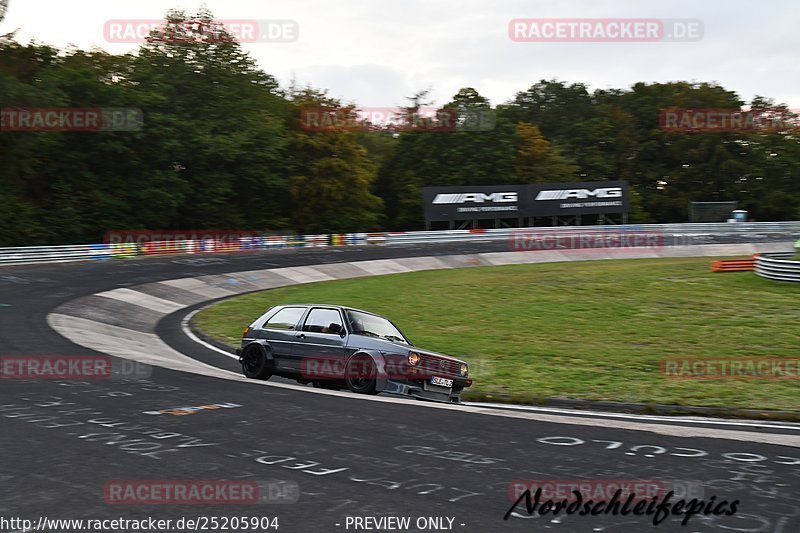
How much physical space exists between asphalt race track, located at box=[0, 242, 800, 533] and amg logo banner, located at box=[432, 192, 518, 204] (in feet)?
148

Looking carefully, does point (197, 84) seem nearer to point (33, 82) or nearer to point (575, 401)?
point (33, 82)

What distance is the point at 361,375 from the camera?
11.8 metres

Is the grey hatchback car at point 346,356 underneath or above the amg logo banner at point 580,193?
underneath

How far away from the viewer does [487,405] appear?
12.3 metres

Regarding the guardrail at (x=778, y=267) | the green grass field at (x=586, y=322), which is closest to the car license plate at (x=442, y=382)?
the green grass field at (x=586, y=322)

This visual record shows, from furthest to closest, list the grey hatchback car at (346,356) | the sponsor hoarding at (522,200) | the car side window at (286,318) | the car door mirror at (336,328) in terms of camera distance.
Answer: the sponsor hoarding at (522,200) < the car side window at (286,318) < the car door mirror at (336,328) < the grey hatchback car at (346,356)

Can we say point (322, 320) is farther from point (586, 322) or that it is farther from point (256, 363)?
point (586, 322)

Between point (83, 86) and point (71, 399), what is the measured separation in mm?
44975

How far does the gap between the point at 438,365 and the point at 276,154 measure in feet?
164

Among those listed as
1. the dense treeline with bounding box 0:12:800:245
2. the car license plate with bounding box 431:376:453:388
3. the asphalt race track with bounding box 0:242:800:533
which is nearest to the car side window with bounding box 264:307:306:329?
the asphalt race track with bounding box 0:242:800:533

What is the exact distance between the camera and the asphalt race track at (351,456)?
217 inches

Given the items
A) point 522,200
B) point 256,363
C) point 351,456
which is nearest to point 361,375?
point 256,363

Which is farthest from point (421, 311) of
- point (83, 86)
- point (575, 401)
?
point (83, 86)

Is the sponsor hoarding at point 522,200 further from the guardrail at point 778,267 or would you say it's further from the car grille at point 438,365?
the car grille at point 438,365
